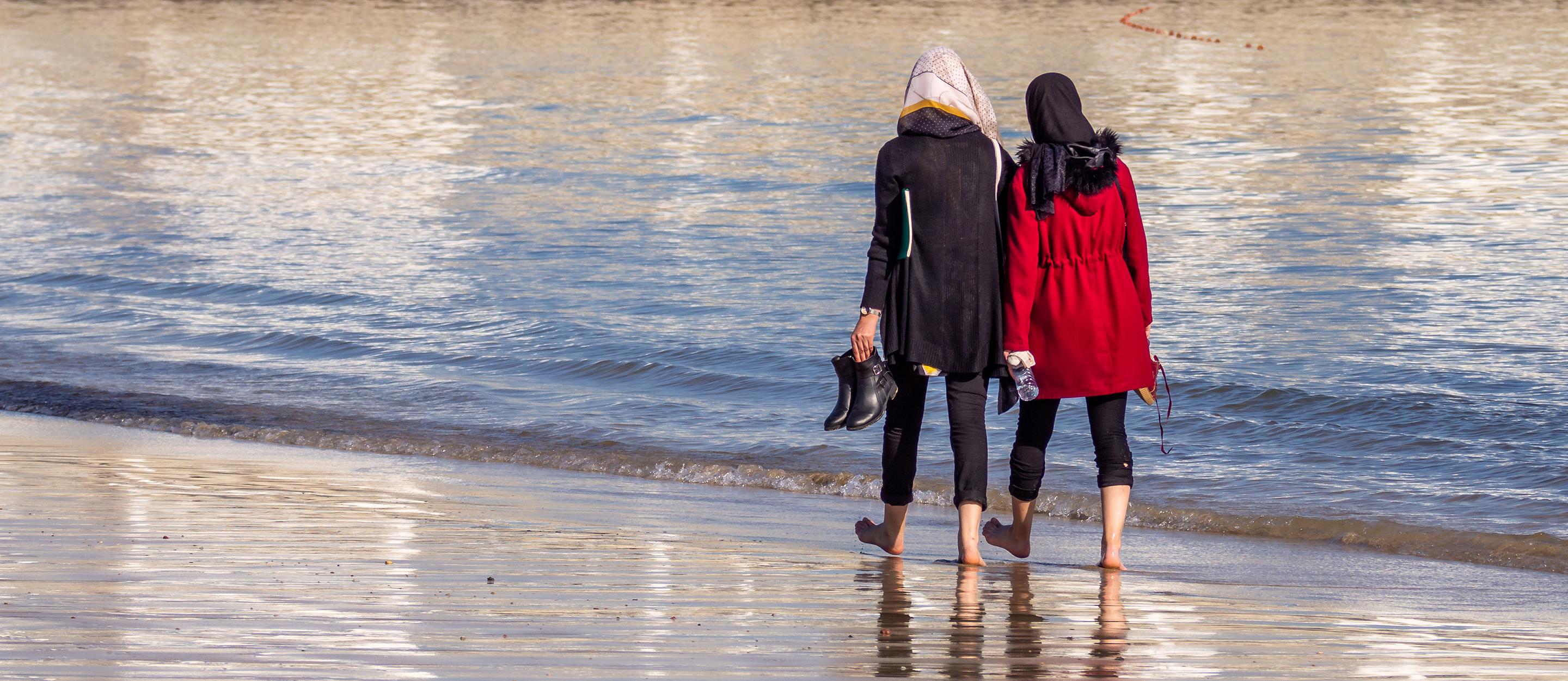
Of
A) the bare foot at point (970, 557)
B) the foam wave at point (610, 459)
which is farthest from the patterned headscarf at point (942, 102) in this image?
the foam wave at point (610, 459)

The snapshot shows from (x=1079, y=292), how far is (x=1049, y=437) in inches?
19.6

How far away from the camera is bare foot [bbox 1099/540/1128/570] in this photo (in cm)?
491

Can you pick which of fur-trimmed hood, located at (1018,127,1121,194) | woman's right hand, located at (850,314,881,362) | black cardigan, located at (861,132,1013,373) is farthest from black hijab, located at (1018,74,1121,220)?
woman's right hand, located at (850,314,881,362)

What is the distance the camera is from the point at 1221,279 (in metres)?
12.2

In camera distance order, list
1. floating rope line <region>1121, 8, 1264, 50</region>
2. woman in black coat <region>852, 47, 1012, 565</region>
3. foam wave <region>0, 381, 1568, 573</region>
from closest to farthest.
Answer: woman in black coat <region>852, 47, 1012, 565</region> < foam wave <region>0, 381, 1568, 573</region> < floating rope line <region>1121, 8, 1264, 50</region>

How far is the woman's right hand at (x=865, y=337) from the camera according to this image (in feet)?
15.2

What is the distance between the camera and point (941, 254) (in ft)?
15.2

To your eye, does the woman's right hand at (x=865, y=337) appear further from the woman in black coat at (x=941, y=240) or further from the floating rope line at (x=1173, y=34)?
the floating rope line at (x=1173, y=34)

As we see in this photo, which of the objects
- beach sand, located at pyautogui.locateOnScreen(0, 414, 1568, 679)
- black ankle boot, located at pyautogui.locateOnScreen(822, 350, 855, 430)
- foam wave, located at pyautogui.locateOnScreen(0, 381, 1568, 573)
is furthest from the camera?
foam wave, located at pyautogui.locateOnScreen(0, 381, 1568, 573)

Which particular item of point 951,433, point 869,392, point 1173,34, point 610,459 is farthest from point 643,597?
point 1173,34

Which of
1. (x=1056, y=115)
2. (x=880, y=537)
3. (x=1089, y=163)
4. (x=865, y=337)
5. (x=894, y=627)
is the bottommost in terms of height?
(x=880, y=537)

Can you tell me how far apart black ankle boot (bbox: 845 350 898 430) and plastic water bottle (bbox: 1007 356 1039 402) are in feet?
1.16

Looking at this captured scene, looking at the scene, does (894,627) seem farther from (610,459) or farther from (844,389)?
(610,459)

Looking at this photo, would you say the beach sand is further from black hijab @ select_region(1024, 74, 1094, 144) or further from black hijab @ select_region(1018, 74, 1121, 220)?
black hijab @ select_region(1024, 74, 1094, 144)
